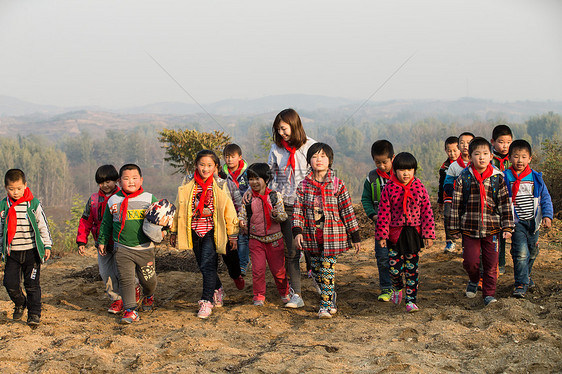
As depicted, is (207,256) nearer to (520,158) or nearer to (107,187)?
(107,187)

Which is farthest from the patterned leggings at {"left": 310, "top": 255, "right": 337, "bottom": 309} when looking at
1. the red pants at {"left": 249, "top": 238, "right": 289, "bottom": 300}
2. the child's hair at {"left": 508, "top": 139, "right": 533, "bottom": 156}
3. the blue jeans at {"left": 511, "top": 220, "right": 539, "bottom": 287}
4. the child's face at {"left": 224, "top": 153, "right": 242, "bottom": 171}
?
the child's hair at {"left": 508, "top": 139, "right": 533, "bottom": 156}

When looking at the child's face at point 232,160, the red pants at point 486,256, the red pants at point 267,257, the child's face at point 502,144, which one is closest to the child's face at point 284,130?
the red pants at point 267,257

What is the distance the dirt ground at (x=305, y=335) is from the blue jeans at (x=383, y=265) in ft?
0.94

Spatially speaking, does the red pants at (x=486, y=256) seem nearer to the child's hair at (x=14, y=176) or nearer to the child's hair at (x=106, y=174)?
the child's hair at (x=106, y=174)

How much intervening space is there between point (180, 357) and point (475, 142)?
3773mm

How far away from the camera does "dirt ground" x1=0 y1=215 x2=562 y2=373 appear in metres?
3.84

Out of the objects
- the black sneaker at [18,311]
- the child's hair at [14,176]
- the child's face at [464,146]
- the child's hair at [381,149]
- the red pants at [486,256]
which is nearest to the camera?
the child's hair at [14,176]

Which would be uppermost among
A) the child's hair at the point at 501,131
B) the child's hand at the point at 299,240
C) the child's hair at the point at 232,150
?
the child's hair at the point at 501,131

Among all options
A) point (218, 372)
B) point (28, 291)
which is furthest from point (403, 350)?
point (28, 291)

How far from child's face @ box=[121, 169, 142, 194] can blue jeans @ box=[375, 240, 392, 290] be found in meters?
2.87

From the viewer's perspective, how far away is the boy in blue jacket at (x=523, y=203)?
557cm

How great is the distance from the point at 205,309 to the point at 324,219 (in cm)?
170

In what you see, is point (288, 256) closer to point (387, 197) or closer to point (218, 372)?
point (387, 197)

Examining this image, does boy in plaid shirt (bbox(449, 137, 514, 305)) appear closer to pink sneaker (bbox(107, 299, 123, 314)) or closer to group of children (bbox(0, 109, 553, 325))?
group of children (bbox(0, 109, 553, 325))
